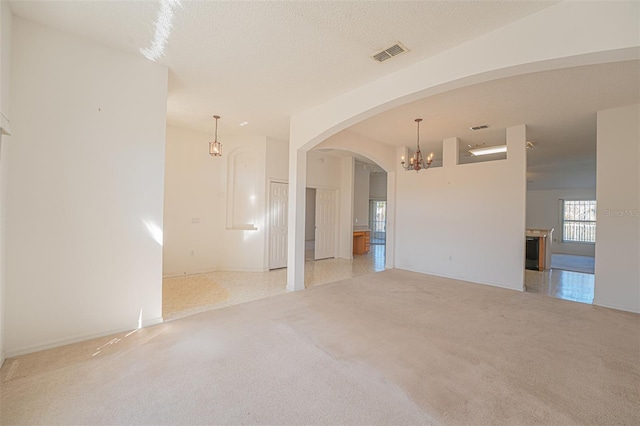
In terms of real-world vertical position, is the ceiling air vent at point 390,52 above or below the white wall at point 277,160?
above

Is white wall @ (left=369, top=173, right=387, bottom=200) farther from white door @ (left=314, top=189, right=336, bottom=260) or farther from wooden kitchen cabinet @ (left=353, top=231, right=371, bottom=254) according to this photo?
white door @ (left=314, top=189, right=336, bottom=260)

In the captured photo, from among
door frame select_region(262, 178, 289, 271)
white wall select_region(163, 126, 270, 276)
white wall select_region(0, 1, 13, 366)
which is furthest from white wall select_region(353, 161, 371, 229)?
white wall select_region(0, 1, 13, 366)

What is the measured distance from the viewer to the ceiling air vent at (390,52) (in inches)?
108

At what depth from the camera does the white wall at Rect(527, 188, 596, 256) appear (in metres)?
10.3

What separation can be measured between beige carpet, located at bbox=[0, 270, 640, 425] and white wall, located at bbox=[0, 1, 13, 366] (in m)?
0.72

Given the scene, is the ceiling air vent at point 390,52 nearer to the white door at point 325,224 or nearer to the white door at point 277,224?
the white door at point 277,224

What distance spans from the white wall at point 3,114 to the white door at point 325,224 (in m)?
6.26

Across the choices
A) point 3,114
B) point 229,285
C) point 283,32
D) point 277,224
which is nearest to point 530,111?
point 283,32

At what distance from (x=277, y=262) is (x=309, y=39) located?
16.6ft

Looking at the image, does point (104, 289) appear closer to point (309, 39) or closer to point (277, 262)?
point (309, 39)

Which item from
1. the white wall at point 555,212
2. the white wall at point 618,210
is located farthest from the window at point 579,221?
the white wall at point 618,210

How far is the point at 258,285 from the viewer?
5.05 m

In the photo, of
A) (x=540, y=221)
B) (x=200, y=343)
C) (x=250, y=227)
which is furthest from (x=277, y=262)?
Result: (x=540, y=221)

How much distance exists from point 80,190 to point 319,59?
292 cm
